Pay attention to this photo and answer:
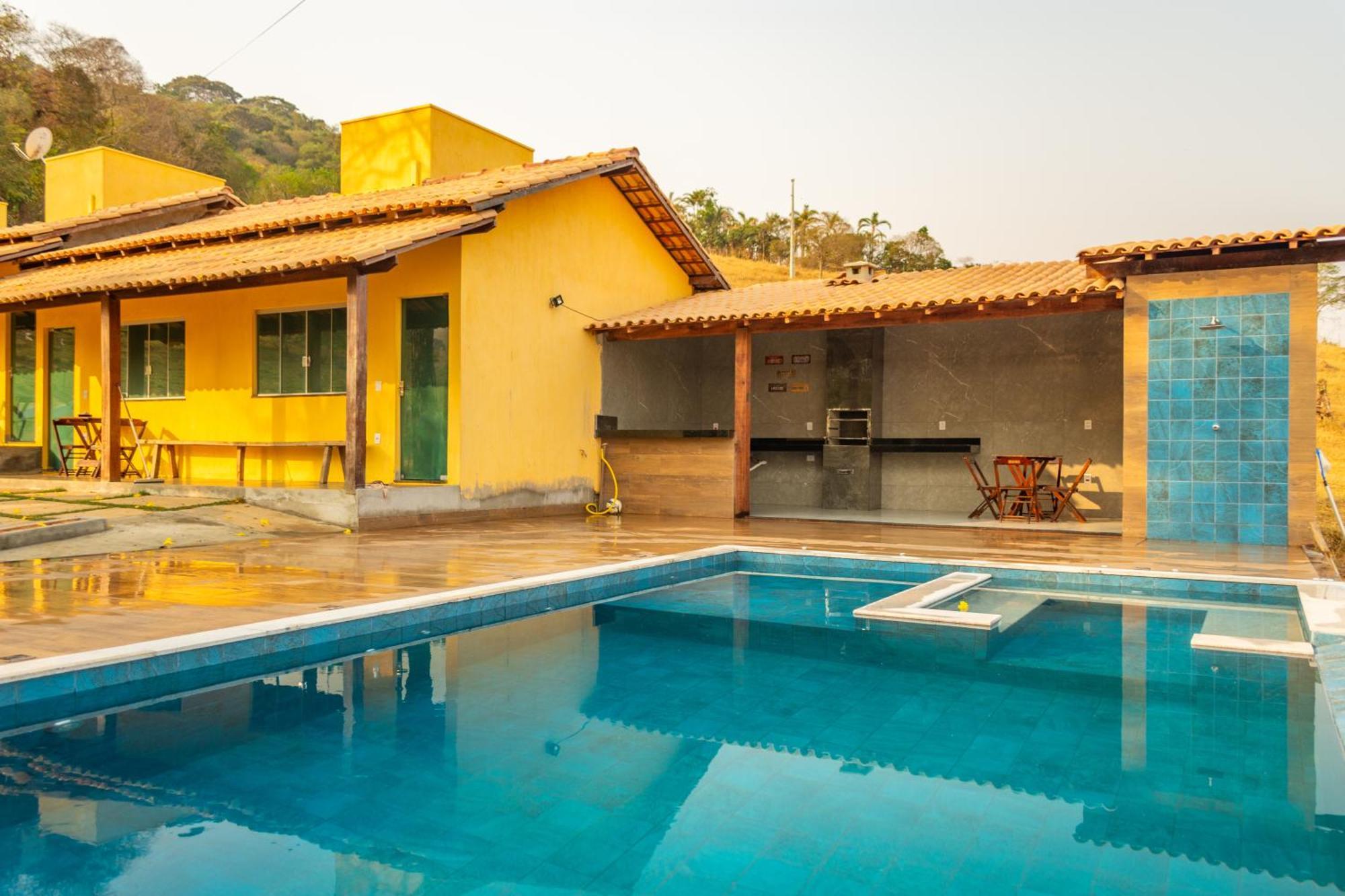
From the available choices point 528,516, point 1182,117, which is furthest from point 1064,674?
point 1182,117

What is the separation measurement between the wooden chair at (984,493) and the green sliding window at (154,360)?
1106 centimetres

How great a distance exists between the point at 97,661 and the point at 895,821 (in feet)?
10.5

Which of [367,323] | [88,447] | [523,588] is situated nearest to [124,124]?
[88,447]

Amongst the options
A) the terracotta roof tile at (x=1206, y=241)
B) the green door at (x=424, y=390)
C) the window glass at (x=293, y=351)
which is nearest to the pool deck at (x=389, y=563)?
the green door at (x=424, y=390)

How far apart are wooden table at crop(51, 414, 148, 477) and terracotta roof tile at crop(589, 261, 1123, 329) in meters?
6.66

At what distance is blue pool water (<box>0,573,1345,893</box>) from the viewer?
2488mm

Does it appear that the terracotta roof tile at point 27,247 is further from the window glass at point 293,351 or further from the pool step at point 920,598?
the pool step at point 920,598

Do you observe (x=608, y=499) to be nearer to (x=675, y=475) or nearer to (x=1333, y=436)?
(x=675, y=475)

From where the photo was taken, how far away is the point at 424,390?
37.2ft

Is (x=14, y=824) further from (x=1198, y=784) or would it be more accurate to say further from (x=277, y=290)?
(x=277, y=290)

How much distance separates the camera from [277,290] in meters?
12.6

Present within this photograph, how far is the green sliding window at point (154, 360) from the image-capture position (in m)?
13.4

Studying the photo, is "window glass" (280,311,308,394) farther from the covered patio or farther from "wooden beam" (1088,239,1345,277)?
"wooden beam" (1088,239,1345,277)

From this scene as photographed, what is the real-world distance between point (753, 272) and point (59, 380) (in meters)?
41.3
